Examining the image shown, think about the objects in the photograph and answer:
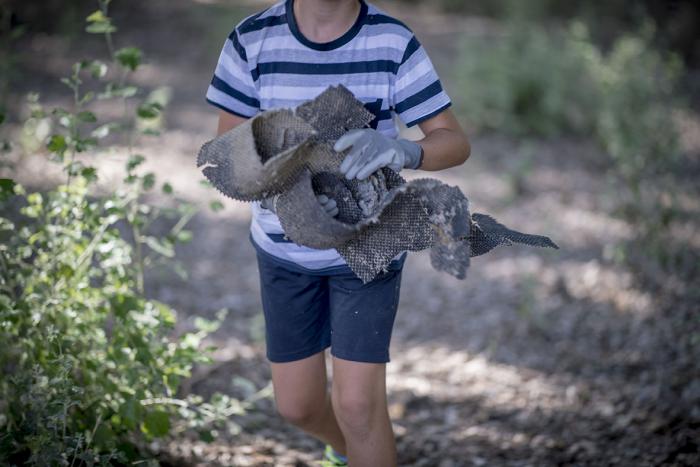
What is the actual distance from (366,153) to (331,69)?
0.32 m

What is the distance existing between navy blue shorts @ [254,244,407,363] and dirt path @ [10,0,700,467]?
0.69 metres

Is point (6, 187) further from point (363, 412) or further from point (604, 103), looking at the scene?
point (604, 103)

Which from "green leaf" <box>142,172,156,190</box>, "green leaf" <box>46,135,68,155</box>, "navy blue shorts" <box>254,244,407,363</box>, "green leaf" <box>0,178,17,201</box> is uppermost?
→ "green leaf" <box>46,135,68,155</box>

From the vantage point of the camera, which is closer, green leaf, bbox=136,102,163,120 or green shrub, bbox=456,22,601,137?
green leaf, bbox=136,102,163,120

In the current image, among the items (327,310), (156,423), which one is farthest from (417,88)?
(156,423)

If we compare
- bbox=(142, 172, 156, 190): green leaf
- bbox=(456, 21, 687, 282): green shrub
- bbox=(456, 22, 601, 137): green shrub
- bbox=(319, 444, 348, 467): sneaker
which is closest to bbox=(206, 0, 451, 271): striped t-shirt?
bbox=(142, 172, 156, 190): green leaf

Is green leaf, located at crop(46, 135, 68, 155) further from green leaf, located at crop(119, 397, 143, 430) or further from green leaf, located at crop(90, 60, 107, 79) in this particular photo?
green leaf, located at crop(119, 397, 143, 430)

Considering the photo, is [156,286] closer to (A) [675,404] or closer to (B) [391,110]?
(B) [391,110]

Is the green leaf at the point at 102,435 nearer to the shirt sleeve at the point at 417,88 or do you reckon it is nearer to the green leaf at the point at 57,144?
the green leaf at the point at 57,144

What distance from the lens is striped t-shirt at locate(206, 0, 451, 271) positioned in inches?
73.4

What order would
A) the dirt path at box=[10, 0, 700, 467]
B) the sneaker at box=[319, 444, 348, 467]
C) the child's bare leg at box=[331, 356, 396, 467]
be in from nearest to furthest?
the child's bare leg at box=[331, 356, 396, 467], the sneaker at box=[319, 444, 348, 467], the dirt path at box=[10, 0, 700, 467]

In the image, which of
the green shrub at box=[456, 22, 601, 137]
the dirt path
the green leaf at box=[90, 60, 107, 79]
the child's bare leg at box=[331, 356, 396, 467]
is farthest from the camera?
the green shrub at box=[456, 22, 601, 137]

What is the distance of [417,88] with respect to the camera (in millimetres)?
1877

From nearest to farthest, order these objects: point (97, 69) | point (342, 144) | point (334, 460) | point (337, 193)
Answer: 1. point (342, 144)
2. point (337, 193)
3. point (97, 69)
4. point (334, 460)
